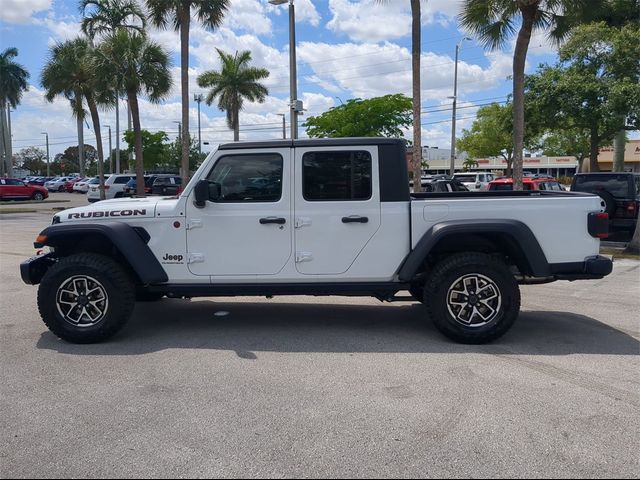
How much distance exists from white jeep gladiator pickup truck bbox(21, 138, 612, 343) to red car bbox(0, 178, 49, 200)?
115 feet

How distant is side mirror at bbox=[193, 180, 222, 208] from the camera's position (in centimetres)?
560

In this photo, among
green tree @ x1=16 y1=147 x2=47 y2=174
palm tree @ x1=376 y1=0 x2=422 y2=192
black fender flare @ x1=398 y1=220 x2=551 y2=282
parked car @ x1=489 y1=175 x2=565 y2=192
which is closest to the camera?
black fender flare @ x1=398 y1=220 x2=551 y2=282

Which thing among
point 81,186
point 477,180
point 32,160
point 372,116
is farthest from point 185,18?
point 32,160

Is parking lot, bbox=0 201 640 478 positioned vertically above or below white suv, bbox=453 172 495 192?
below

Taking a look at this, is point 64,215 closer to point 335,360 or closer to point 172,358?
point 172,358

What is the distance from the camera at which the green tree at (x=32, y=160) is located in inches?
4759

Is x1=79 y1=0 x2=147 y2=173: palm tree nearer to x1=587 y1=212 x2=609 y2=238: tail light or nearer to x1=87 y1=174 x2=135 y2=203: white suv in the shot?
x1=87 y1=174 x2=135 y2=203: white suv

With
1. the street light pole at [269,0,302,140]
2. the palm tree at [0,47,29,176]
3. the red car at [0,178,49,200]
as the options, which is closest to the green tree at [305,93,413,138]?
the street light pole at [269,0,302,140]

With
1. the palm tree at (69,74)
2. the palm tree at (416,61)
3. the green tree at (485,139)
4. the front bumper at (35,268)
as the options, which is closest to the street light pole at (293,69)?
the palm tree at (416,61)

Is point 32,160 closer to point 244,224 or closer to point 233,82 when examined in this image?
point 233,82

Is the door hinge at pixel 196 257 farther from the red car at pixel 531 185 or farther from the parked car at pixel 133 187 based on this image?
the parked car at pixel 133 187

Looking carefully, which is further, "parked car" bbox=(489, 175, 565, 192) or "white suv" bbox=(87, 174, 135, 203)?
"white suv" bbox=(87, 174, 135, 203)

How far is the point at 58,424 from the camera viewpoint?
12.8 feet

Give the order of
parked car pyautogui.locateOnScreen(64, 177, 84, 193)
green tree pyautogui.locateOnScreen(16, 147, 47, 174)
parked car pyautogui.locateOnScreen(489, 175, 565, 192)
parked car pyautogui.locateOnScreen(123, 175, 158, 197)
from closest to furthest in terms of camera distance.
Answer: parked car pyautogui.locateOnScreen(489, 175, 565, 192) → parked car pyautogui.locateOnScreen(123, 175, 158, 197) → parked car pyautogui.locateOnScreen(64, 177, 84, 193) → green tree pyautogui.locateOnScreen(16, 147, 47, 174)
